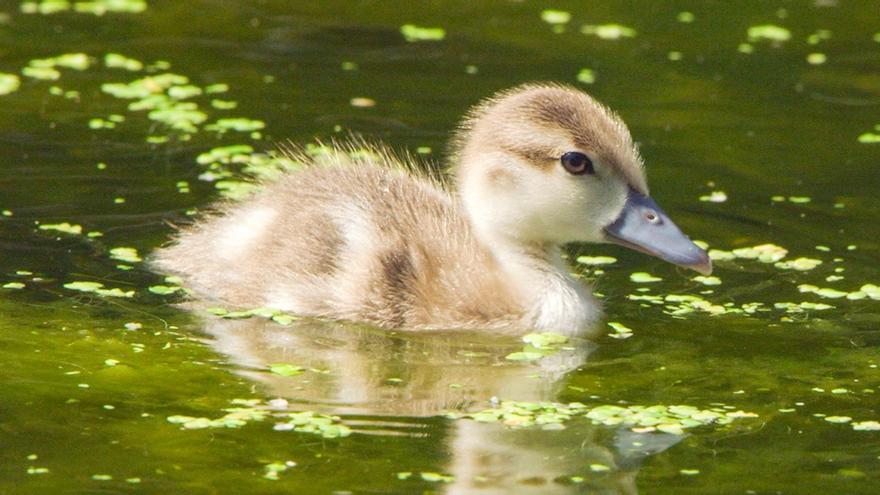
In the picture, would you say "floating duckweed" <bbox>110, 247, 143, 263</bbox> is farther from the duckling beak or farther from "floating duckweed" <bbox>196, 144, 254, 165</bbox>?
the duckling beak

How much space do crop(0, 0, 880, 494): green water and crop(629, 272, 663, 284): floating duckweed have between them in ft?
0.26

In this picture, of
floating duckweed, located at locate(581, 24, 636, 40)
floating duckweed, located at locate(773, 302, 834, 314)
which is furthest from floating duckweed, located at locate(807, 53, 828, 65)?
floating duckweed, located at locate(773, 302, 834, 314)

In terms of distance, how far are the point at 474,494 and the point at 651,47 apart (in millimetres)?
6331

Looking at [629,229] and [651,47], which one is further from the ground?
[651,47]

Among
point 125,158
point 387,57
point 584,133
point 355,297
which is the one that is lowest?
point 355,297

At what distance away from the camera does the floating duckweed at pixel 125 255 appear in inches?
298

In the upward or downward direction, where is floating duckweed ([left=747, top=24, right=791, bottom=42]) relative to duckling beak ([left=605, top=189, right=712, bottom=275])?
upward

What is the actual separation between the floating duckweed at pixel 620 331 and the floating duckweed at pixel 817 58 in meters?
4.30

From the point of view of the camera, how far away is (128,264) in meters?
7.52

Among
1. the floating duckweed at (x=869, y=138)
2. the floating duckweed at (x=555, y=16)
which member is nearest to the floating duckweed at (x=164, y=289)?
the floating duckweed at (x=869, y=138)

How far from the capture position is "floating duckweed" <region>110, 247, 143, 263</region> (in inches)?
298

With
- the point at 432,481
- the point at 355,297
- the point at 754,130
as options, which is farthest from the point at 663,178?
the point at 432,481

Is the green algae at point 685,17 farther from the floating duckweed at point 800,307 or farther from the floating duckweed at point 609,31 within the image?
the floating duckweed at point 800,307

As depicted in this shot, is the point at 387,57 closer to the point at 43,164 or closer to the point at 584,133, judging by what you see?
the point at 43,164
